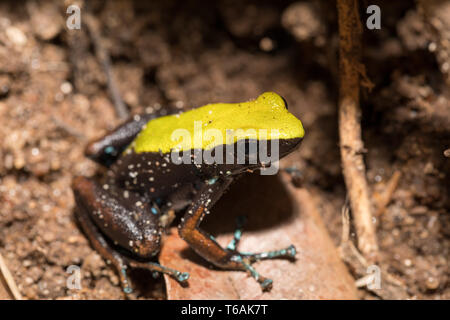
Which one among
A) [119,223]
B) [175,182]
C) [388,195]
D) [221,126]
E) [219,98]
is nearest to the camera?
[221,126]

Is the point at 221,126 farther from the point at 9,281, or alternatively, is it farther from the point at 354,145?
the point at 9,281

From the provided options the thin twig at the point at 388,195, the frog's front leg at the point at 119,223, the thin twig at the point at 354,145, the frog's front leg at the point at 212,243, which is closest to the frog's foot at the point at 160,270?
the frog's front leg at the point at 119,223

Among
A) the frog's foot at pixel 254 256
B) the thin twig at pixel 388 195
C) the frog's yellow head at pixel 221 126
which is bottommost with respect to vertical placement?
the frog's foot at pixel 254 256

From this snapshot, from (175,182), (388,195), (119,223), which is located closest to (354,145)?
(388,195)

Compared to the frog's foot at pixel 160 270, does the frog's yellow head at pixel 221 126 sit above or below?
above

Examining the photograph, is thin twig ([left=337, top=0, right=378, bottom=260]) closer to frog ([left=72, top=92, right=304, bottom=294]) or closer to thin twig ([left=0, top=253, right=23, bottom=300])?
frog ([left=72, top=92, right=304, bottom=294])

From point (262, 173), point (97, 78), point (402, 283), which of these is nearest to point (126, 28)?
point (97, 78)

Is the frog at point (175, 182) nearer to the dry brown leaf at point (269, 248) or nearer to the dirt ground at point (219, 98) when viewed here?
the dry brown leaf at point (269, 248)
